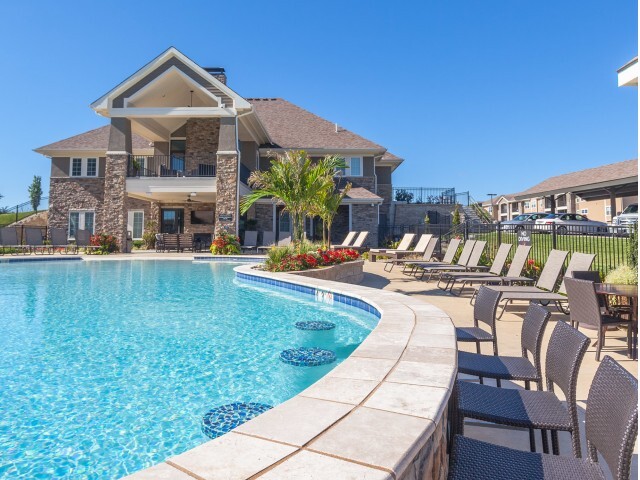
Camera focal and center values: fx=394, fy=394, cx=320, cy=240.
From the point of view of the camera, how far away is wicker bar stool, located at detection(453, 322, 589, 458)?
199 centimetres

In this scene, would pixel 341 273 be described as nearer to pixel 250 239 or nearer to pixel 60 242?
pixel 250 239

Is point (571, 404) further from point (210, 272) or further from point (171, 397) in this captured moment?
point (210, 272)

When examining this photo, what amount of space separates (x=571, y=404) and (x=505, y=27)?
703 inches

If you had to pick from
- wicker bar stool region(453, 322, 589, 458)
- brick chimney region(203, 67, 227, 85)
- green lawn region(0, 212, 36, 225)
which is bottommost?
wicker bar stool region(453, 322, 589, 458)

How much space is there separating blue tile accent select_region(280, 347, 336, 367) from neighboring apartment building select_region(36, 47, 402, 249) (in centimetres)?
1392

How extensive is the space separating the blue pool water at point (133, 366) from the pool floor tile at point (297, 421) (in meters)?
1.28

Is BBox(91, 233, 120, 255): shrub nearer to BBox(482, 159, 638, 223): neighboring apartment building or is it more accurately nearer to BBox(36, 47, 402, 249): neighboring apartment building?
BBox(36, 47, 402, 249): neighboring apartment building

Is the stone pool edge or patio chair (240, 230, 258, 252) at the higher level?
patio chair (240, 230, 258, 252)

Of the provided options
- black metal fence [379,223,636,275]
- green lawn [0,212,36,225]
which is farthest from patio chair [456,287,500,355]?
green lawn [0,212,36,225]

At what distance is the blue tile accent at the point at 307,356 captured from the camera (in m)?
4.53

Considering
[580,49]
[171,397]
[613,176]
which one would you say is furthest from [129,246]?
[613,176]

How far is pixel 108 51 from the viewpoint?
643 inches

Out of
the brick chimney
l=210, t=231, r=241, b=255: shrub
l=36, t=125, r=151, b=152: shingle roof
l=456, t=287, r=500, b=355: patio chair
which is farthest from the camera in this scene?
l=36, t=125, r=151, b=152: shingle roof

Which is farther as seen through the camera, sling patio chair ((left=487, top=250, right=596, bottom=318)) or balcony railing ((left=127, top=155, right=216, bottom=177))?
balcony railing ((left=127, top=155, right=216, bottom=177))
